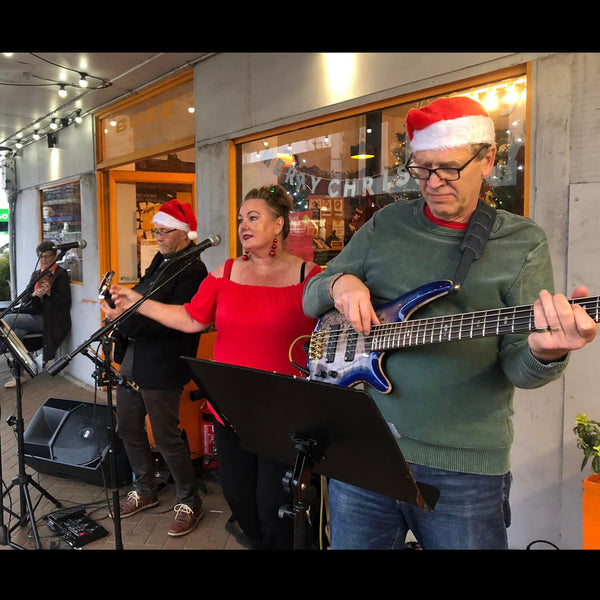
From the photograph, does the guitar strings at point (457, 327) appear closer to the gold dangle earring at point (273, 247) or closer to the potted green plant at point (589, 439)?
the gold dangle earring at point (273, 247)

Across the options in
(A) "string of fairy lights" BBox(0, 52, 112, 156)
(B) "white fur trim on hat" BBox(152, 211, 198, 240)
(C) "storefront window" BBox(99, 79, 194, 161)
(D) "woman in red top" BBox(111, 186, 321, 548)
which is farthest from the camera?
(A) "string of fairy lights" BBox(0, 52, 112, 156)

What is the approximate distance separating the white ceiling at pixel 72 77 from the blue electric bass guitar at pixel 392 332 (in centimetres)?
413

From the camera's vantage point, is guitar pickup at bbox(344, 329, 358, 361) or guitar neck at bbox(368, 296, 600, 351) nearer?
guitar neck at bbox(368, 296, 600, 351)

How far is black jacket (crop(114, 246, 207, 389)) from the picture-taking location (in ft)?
11.2

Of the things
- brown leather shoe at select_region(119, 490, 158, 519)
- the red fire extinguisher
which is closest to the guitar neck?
brown leather shoe at select_region(119, 490, 158, 519)

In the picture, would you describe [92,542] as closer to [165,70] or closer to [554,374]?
[554,374]

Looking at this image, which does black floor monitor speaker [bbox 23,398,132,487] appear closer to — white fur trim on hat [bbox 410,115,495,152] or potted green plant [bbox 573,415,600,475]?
potted green plant [bbox 573,415,600,475]

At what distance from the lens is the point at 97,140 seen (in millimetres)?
7410

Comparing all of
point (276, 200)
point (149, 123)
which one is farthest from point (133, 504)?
point (149, 123)

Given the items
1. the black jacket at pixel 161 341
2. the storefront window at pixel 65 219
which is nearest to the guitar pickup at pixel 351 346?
the black jacket at pixel 161 341

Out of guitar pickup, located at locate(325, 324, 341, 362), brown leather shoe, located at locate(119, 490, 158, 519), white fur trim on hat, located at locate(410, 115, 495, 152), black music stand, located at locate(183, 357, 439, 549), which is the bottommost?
brown leather shoe, located at locate(119, 490, 158, 519)

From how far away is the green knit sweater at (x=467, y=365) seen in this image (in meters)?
1.44

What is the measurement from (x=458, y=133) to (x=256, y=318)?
1.36 m

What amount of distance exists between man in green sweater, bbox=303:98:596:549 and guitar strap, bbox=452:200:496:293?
0.9 inches
